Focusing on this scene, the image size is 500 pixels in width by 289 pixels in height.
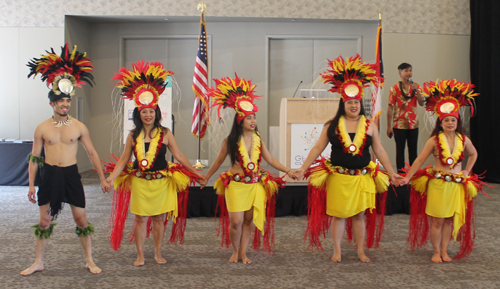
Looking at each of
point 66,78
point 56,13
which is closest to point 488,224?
point 66,78

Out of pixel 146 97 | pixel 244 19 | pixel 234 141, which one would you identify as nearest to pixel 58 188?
pixel 146 97

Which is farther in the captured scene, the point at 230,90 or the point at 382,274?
the point at 230,90

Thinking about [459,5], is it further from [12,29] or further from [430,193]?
[12,29]

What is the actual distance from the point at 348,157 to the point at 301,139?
166 centimetres

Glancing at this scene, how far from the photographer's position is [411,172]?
3.33m

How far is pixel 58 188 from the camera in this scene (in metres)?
2.92

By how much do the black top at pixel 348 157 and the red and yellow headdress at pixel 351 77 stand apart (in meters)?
0.30

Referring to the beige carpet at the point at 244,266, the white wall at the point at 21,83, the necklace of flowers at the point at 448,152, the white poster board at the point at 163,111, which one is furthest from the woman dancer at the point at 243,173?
the white wall at the point at 21,83

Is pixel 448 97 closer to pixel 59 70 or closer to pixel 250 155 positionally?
pixel 250 155

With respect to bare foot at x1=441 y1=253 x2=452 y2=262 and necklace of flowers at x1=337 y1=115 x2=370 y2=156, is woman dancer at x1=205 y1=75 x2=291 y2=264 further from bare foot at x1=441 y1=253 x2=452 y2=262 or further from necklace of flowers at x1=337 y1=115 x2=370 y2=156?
bare foot at x1=441 y1=253 x2=452 y2=262

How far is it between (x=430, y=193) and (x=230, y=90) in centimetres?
165

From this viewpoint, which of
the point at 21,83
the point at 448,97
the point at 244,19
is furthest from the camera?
the point at 244,19

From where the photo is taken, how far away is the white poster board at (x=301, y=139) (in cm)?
483

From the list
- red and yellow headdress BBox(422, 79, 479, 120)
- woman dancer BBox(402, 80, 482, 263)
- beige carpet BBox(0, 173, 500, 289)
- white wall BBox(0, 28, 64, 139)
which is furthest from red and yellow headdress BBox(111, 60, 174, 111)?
white wall BBox(0, 28, 64, 139)
